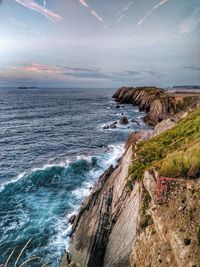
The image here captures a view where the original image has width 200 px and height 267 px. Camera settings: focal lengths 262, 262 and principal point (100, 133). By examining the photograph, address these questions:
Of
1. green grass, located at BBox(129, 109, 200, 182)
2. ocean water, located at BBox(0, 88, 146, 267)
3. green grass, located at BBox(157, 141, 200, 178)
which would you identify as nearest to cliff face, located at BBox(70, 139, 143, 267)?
green grass, located at BBox(129, 109, 200, 182)

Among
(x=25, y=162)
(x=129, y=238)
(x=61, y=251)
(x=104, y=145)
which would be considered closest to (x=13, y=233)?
(x=61, y=251)

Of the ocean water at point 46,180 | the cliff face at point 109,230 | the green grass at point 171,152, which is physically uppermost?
the green grass at point 171,152

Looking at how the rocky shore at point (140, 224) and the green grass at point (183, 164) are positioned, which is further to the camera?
the green grass at point (183, 164)

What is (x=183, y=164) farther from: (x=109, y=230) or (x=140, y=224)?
(x=109, y=230)

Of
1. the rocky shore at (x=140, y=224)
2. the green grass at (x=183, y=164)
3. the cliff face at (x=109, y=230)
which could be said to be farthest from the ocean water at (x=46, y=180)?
the green grass at (x=183, y=164)

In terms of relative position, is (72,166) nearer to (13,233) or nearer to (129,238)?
(13,233)

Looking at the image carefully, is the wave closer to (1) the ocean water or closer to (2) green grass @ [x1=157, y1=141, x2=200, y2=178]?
(1) the ocean water

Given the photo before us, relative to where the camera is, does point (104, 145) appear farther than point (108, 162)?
Yes

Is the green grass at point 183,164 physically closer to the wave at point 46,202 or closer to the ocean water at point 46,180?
the ocean water at point 46,180
